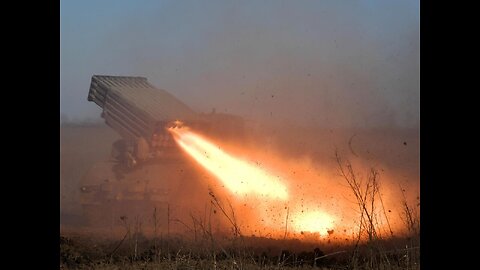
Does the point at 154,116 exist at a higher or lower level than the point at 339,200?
higher

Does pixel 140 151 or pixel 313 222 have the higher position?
pixel 140 151

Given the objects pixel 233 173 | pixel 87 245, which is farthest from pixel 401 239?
pixel 87 245

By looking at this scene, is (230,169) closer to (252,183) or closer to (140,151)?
(252,183)

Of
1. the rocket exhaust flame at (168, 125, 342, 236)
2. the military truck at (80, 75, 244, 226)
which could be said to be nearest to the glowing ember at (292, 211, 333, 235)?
the rocket exhaust flame at (168, 125, 342, 236)

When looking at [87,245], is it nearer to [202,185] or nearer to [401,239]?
[202,185]

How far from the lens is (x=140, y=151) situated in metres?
12.6

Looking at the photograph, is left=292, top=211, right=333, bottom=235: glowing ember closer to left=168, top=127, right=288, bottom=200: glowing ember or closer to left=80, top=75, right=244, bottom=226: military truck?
left=168, top=127, right=288, bottom=200: glowing ember

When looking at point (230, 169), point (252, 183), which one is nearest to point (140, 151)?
point (230, 169)

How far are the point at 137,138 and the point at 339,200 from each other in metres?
4.37

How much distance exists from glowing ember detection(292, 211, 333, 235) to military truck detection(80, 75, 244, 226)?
7.34 feet

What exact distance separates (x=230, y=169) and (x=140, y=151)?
193 centimetres

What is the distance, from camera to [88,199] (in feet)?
42.9

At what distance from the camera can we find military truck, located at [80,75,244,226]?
12.6m
